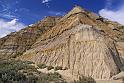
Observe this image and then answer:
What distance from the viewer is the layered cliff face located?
82000mm

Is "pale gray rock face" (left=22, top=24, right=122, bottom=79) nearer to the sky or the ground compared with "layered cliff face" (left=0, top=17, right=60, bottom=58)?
nearer to the ground

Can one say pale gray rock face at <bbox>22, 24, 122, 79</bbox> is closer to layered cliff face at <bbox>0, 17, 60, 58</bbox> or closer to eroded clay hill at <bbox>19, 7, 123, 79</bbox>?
eroded clay hill at <bbox>19, 7, 123, 79</bbox>

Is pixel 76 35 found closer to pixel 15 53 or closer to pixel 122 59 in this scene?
pixel 122 59

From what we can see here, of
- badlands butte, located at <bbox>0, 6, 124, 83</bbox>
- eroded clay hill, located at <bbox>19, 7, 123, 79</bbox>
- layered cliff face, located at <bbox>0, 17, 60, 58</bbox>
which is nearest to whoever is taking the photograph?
eroded clay hill, located at <bbox>19, 7, 123, 79</bbox>

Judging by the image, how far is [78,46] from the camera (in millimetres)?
58750

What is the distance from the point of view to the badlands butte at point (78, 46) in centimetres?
5272

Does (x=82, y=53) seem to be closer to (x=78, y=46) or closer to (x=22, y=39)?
(x=78, y=46)

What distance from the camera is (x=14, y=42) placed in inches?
3287

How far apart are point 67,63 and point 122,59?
11669 millimetres

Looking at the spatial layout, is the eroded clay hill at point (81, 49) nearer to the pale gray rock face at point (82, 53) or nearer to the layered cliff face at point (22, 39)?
the pale gray rock face at point (82, 53)

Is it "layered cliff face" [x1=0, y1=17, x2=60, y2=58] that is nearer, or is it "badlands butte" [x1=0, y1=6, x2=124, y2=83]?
"badlands butte" [x1=0, y1=6, x2=124, y2=83]

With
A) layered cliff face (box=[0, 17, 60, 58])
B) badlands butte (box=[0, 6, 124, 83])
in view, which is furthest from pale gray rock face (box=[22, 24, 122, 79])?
layered cliff face (box=[0, 17, 60, 58])

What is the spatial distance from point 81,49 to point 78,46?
4.90 ft

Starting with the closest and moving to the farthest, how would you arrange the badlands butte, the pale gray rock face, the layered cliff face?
1. the pale gray rock face
2. the badlands butte
3. the layered cliff face
